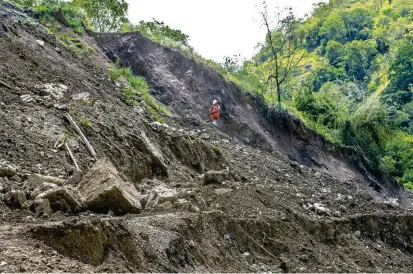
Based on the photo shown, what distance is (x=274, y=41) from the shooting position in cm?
2378

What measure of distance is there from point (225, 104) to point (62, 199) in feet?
43.9

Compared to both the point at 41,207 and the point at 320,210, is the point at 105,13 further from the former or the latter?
the point at 41,207

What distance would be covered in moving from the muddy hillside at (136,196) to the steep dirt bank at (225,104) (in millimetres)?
2473

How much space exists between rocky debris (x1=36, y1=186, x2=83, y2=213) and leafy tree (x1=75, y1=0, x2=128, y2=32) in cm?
1616

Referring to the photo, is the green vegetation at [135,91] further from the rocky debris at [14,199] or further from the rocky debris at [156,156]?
the rocky debris at [14,199]

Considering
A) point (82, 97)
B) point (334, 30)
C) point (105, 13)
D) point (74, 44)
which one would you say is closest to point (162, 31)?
point (105, 13)

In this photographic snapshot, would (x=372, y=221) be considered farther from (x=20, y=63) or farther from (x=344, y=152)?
(x=344, y=152)

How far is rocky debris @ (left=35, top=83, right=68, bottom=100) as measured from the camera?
353 inches

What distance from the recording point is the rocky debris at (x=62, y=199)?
5.34 meters

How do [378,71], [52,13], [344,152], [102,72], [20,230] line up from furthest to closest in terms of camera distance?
[378,71] → [344,152] → [52,13] → [102,72] → [20,230]

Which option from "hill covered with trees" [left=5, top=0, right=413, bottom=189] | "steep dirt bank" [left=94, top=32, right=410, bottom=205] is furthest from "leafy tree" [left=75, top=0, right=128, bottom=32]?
"steep dirt bank" [left=94, top=32, right=410, bottom=205]

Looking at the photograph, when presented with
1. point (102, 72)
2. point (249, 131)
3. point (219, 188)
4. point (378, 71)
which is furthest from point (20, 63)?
point (378, 71)

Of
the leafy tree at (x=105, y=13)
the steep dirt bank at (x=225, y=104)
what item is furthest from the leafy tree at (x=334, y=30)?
the leafy tree at (x=105, y=13)

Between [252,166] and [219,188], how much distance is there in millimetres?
4353
